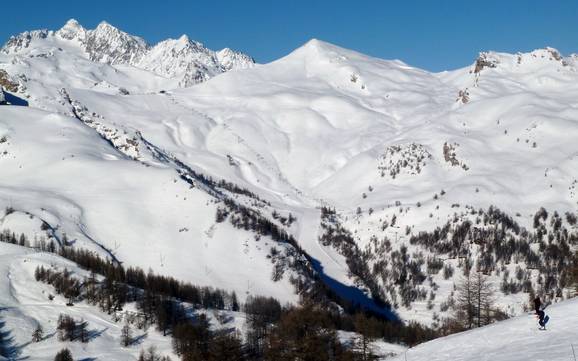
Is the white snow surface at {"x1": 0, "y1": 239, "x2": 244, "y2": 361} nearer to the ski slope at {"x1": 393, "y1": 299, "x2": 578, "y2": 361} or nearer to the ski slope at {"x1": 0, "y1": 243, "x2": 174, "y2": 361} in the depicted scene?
the ski slope at {"x1": 0, "y1": 243, "x2": 174, "y2": 361}

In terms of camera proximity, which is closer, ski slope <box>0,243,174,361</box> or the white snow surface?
ski slope <box>0,243,174,361</box>

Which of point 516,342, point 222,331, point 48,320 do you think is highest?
point 48,320

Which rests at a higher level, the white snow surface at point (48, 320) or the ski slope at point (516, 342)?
the white snow surface at point (48, 320)

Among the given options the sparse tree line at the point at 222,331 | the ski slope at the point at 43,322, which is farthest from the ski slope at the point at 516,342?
the ski slope at the point at 43,322

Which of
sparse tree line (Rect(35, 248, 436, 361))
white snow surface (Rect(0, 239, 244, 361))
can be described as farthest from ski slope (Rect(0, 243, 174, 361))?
sparse tree line (Rect(35, 248, 436, 361))

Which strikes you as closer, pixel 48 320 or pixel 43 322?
pixel 43 322

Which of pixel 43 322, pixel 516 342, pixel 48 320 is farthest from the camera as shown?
pixel 48 320

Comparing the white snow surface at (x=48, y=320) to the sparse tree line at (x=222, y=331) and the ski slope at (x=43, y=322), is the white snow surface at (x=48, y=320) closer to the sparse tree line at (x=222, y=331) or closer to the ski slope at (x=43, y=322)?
the ski slope at (x=43, y=322)

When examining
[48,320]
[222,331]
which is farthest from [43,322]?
[222,331]

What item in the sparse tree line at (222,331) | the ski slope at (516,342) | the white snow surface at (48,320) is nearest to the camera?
the ski slope at (516,342)

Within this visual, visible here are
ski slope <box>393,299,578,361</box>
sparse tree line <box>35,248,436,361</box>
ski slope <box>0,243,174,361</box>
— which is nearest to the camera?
ski slope <box>393,299,578,361</box>

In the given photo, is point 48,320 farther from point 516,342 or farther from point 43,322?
point 516,342

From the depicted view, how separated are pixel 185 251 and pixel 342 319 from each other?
6186 cm

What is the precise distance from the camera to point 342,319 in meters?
158
